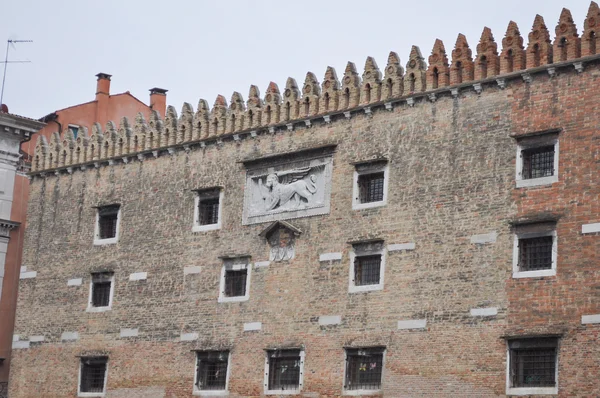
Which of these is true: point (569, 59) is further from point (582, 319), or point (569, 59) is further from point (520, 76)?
point (582, 319)

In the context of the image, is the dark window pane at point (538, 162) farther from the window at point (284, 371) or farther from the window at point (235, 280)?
the window at point (235, 280)

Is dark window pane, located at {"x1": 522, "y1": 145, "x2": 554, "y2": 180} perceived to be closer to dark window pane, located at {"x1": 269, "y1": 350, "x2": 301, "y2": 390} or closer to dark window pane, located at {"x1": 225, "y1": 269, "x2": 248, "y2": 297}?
dark window pane, located at {"x1": 269, "y1": 350, "x2": 301, "y2": 390}

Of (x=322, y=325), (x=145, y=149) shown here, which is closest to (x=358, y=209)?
(x=322, y=325)

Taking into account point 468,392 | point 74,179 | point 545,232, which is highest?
point 74,179

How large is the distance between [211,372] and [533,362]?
933 cm

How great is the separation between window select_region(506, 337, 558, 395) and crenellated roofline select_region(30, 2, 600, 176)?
588 cm

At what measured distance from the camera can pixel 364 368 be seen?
93.6 feet

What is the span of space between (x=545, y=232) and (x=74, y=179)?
1601cm

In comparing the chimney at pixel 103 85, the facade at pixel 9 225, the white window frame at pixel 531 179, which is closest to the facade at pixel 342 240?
the white window frame at pixel 531 179

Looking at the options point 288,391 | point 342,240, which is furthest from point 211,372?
point 342,240

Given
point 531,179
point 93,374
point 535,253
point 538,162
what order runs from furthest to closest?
point 93,374
point 538,162
point 531,179
point 535,253

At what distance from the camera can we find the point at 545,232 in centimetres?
2612

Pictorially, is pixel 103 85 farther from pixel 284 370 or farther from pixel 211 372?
pixel 284 370

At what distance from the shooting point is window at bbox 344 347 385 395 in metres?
28.2
